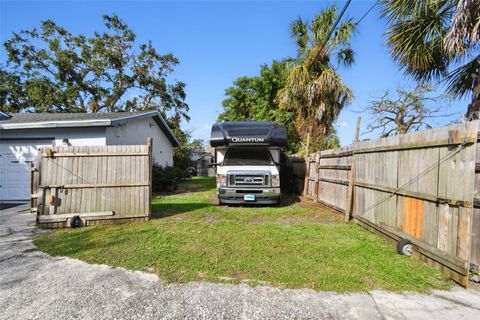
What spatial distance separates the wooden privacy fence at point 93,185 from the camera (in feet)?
20.4

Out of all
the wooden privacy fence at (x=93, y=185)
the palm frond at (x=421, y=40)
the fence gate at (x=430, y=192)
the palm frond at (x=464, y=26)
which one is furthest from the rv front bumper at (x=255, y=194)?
the palm frond at (x=464, y=26)

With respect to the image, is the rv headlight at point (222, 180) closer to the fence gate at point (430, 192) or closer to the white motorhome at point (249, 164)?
the white motorhome at point (249, 164)

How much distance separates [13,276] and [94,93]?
24722mm

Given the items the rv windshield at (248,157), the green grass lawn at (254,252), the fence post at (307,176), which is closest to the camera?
the green grass lawn at (254,252)

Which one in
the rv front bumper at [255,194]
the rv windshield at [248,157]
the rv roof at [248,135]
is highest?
the rv roof at [248,135]

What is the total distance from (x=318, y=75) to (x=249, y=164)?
5.40 metres

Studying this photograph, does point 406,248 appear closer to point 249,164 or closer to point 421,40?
point 421,40

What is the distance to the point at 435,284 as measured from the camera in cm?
343

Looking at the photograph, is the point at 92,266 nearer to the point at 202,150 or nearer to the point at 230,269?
the point at 230,269

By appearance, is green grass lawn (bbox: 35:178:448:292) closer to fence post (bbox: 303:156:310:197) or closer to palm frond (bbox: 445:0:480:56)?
palm frond (bbox: 445:0:480:56)

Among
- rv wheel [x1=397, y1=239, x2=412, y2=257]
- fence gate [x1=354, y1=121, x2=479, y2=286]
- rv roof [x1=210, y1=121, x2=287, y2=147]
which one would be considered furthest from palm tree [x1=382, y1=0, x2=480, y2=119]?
rv roof [x1=210, y1=121, x2=287, y2=147]

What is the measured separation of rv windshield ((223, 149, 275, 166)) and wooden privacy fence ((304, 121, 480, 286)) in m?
3.14

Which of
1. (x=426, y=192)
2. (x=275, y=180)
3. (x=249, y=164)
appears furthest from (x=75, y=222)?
(x=426, y=192)

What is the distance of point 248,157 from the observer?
30.7 feet
